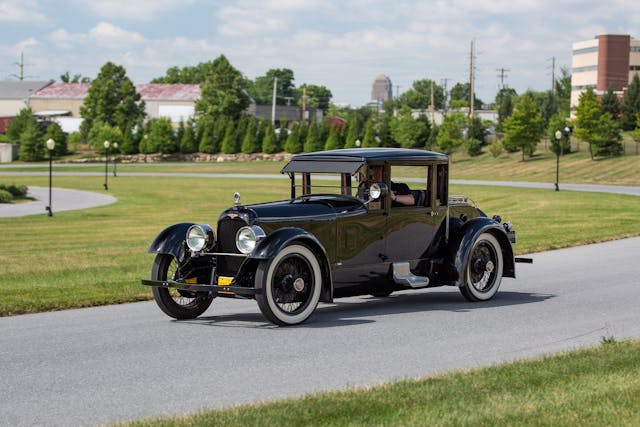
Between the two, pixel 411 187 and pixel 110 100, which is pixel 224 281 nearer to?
pixel 411 187

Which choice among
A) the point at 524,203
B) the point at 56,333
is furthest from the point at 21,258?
the point at 524,203

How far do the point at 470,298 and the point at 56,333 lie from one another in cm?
499

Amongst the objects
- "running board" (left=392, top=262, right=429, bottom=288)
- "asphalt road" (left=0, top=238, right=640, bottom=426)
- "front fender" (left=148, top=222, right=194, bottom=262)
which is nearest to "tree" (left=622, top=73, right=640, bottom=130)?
"asphalt road" (left=0, top=238, right=640, bottom=426)

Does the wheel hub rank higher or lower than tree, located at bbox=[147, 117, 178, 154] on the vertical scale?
lower

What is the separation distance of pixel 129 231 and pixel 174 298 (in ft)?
67.1

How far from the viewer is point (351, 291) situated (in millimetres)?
10781

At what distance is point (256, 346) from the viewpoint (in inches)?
347

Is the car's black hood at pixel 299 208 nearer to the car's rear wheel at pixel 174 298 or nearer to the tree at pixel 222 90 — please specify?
the car's rear wheel at pixel 174 298

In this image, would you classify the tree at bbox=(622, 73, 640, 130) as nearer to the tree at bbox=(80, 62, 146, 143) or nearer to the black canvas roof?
the tree at bbox=(80, 62, 146, 143)

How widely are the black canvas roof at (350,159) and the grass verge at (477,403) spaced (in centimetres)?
394

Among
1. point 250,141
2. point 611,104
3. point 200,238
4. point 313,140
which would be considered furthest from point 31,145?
point 200,238

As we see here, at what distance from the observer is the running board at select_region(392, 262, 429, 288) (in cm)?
1119

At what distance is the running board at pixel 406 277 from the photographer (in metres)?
11.2

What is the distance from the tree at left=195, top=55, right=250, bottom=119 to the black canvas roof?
384 ft
